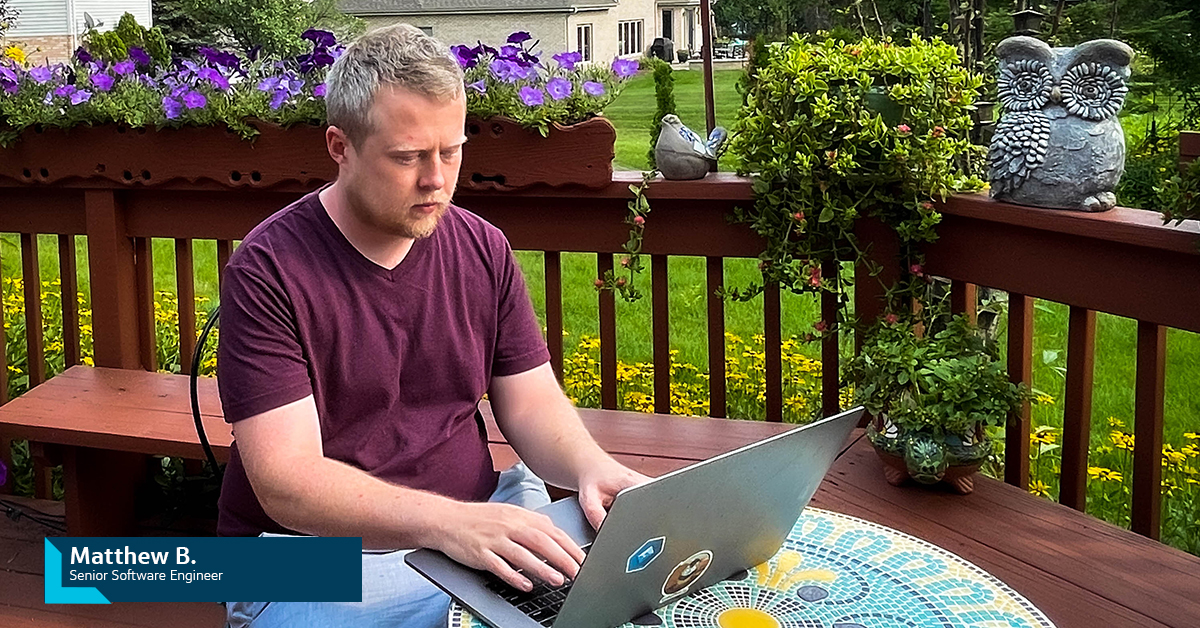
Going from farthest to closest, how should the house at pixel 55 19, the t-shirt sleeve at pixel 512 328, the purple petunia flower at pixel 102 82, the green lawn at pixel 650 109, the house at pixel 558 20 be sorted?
1. the house at pixel 55 19
2. the house at pixel 558 20
3. the green lawn at pixel 650 109
4. the purple petunia flower at pixel 102 82
5. the t-shirt sleeve at pixel 512 328

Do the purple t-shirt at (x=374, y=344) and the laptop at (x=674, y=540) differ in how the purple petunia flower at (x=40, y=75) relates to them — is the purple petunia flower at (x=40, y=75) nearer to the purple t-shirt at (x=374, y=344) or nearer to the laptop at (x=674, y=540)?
the purple t-shirt at (x=374, y=344)

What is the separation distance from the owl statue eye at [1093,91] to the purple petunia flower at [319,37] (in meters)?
1.40

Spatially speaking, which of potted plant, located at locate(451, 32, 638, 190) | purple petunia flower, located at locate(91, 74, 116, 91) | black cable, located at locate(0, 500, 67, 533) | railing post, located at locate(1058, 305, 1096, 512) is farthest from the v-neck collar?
black cable, located at locate(0, 500, 67, 533)

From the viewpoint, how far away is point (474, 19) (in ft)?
42.4

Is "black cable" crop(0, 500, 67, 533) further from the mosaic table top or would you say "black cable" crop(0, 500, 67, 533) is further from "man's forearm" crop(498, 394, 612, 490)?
the mosaic table top

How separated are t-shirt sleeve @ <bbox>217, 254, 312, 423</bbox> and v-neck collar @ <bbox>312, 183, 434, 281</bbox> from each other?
0.10 meters

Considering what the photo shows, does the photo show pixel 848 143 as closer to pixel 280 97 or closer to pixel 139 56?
pixel 280 97

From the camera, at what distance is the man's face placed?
55.8 inches

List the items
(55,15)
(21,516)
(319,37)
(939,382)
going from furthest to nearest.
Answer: (55,15)
(21,516)
(319,37)
(939,382)

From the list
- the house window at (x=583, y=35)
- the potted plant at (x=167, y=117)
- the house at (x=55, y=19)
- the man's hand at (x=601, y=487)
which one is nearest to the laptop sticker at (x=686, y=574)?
the man's hand at (x=601, y=487)

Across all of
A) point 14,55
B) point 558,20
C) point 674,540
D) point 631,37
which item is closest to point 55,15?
point 558,20

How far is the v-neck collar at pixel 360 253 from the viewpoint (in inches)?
60.2

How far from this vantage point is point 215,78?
2.48m

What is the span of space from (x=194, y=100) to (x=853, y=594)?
1.84 m
